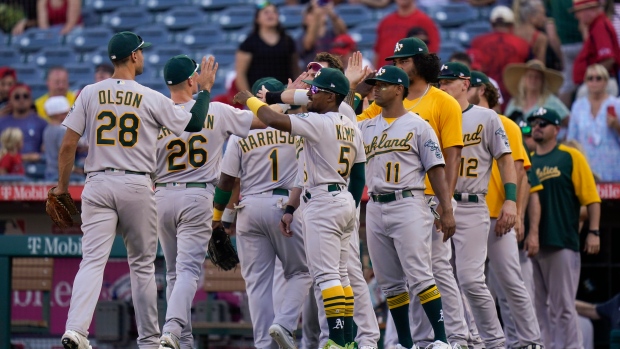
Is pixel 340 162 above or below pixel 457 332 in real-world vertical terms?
above

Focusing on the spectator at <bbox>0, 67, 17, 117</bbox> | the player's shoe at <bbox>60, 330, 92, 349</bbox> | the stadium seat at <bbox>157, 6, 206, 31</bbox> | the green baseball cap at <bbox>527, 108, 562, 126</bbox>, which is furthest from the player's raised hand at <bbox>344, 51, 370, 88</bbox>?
the stadium seat at <bbox>157, 6, 206, 31</bbox>

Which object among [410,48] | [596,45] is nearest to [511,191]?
[410,48]

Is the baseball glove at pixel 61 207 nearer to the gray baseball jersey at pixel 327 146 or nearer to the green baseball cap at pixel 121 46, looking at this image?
the green baseball cap at pixel 121 46

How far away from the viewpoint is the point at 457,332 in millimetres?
6582

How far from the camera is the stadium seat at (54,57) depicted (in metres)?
14.7

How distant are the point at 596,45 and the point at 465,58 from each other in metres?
2.04

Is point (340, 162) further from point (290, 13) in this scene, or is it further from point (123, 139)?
point (290, 13)

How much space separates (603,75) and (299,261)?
4.39 m

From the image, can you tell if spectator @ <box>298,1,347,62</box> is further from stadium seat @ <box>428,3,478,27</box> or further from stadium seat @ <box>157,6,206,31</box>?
stadium seat @ <box>157,6,206,31</box>

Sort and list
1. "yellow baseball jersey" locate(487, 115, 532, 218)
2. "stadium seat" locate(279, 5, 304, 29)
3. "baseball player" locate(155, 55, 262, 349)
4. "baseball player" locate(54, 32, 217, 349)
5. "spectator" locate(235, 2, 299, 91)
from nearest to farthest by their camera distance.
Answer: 1. "baseball player" locate(54, 32, 217, 349)
2. "baseball player" locate(155, 55, 262, 349)
3. "yellow baseball jersey" locate(487, 115, 532, 218)
4. "spectator" locate(235, 2, 299, 91)
5. "stadium seat" locate(279, 5, 304, 29)

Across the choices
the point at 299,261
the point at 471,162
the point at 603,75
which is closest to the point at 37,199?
the point at 299,261

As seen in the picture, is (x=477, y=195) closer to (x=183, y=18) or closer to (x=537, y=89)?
(x=537, y=89)

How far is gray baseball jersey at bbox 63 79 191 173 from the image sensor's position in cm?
616

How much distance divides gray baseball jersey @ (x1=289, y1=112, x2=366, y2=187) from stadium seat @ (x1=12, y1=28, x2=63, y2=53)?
31.8 feet
